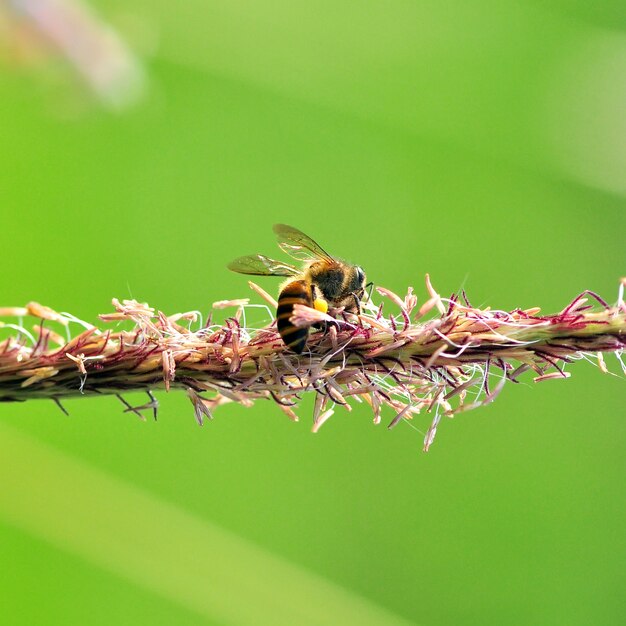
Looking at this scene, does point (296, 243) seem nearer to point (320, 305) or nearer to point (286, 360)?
point (320, 305)

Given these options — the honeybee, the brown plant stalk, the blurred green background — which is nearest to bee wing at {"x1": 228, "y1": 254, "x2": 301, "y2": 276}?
the honeybee

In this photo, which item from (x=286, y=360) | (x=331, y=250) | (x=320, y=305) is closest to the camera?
(x=286, y=360)

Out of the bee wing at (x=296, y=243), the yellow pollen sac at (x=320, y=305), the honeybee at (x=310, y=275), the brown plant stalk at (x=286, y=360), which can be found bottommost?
the brown plant stalk at (x=286, y=360)

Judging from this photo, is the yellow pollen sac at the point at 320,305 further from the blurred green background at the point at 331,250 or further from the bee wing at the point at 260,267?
the blurred green background at the point at 331,250

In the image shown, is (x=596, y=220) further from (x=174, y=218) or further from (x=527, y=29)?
(x=174, y=218)

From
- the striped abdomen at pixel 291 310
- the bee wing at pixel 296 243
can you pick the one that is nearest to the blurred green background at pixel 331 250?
the bee wing at pixel 296 243

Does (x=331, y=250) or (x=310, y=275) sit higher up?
A: (x=331, y=250)

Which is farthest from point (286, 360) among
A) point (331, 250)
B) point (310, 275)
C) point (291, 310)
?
point (331, 250)

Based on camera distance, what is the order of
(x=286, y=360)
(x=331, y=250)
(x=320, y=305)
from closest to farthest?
(x=286, y=360) < (x=320, y=305) < (x=331, y=250)
